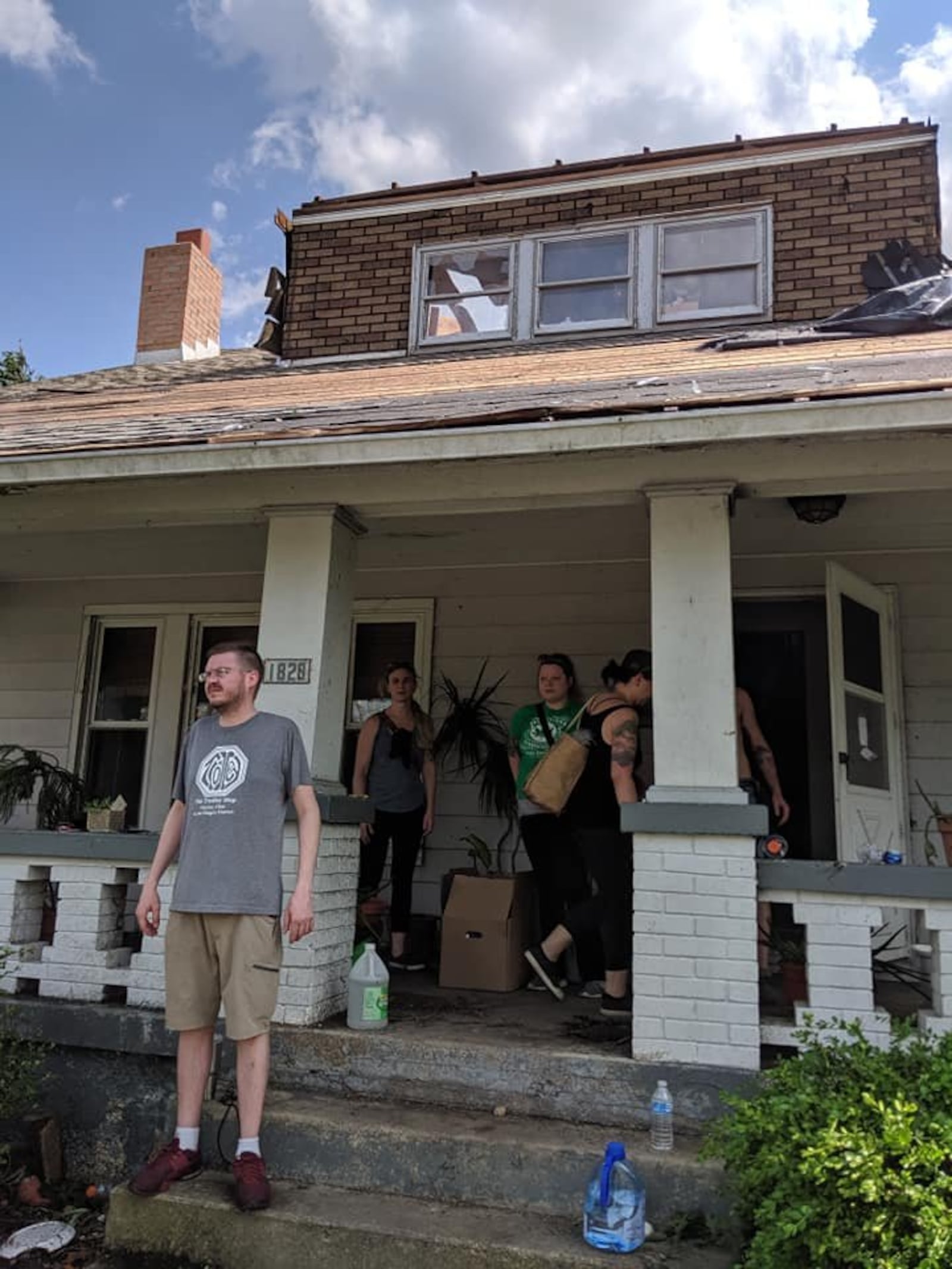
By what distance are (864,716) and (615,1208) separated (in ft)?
11.1

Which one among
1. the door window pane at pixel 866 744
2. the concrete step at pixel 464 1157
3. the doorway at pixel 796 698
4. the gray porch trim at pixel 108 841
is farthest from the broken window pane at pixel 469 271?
the concrete step at pixel 464 1157

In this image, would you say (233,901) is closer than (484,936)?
Yes

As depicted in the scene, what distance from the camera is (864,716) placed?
217 inches

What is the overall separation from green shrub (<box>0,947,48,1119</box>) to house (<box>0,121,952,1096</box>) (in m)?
0.31

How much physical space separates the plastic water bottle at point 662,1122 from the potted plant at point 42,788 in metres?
4.10

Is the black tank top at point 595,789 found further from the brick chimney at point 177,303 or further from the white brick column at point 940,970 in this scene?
the brick chimney at point 177,303

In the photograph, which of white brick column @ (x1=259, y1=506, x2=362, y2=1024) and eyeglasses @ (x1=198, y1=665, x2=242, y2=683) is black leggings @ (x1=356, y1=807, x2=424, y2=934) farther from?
eyeglasses @ (x1=198, y1=665, x2=242, y2=683)

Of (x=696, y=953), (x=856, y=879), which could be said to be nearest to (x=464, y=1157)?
(x=696, y=953)

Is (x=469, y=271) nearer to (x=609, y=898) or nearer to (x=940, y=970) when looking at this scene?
(x=609, y=898)

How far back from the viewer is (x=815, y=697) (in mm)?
5777

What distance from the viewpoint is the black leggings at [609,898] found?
4238 millimetres

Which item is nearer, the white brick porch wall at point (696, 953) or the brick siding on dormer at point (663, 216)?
the white brick porch wall at point (696, 953)

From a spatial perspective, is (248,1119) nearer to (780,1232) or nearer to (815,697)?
(780,1232)

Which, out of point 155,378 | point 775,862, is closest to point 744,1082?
point 775,862
